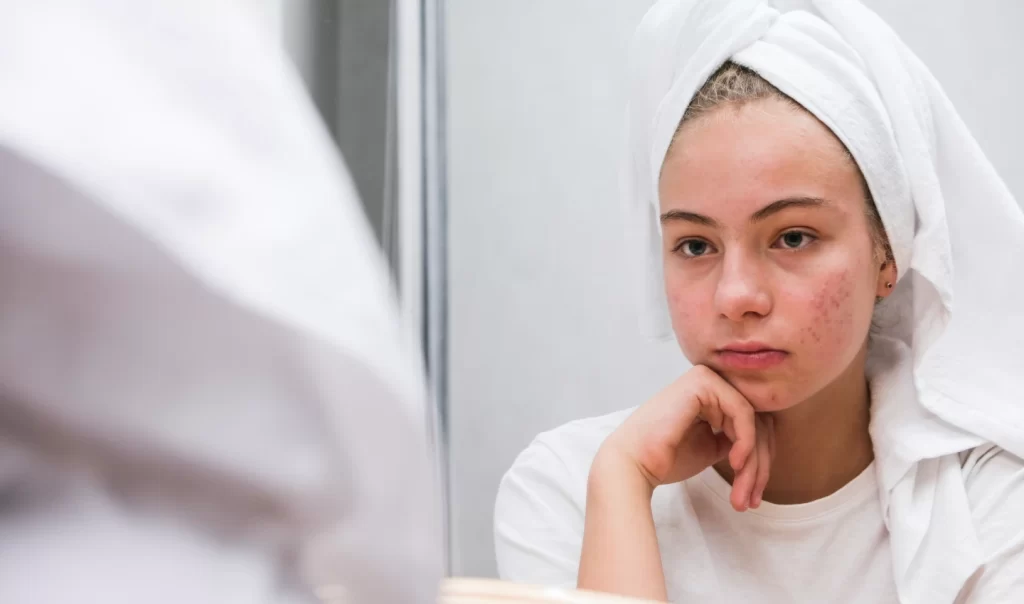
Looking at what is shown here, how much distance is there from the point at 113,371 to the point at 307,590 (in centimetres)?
6

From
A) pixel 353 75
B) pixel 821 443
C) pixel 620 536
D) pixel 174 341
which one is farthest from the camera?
pixel 353 75

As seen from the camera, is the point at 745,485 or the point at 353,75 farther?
the point at 353,75

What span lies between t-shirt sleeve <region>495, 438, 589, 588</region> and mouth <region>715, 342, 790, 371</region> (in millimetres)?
206

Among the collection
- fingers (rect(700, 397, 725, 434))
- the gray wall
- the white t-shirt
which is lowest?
the white t-shirt

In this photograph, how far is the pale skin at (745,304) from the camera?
2.50ft

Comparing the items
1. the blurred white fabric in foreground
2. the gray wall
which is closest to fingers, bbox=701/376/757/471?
the gray wall

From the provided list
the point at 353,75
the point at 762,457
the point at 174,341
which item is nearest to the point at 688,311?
the point at 762,457

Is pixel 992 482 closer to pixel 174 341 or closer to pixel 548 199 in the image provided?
pixel 548 199

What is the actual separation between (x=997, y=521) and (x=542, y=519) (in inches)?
17.7

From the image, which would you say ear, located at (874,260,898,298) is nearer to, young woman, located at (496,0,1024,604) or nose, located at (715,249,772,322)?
young woman, located at (496,0,1024,604)

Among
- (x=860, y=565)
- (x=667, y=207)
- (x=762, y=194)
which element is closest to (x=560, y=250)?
(x=667, y=207)

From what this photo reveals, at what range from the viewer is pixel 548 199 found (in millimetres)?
1067

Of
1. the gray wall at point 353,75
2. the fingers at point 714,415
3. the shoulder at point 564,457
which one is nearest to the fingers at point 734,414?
the fingers at point 714,415

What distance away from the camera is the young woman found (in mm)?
769
